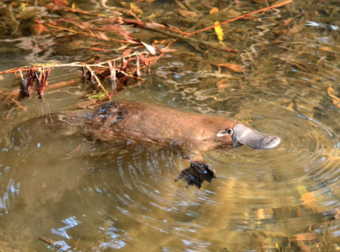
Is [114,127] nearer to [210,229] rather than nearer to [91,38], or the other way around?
[210,229]

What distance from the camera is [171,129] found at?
312 cm

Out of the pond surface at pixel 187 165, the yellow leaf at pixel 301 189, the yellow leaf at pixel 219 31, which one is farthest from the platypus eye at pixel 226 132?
the yellow leaf at pixel 219 31

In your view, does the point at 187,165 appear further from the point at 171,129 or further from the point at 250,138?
the point at 250,138

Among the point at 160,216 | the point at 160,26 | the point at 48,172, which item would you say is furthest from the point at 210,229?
the point at 160,26

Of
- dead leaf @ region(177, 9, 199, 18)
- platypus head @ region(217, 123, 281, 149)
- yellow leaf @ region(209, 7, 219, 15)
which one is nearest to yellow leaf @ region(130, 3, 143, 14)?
dead leaf @ region(177, 9, 199, 18)

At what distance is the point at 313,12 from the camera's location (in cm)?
517

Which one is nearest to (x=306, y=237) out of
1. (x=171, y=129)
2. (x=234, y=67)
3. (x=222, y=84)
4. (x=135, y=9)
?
(x=171, y=129)

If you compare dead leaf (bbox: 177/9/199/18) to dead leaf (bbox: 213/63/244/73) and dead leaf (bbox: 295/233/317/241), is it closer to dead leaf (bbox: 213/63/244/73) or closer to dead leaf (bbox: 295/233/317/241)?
dead leaf (bbox: 213/63/244/73)

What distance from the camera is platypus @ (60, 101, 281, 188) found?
3.11m

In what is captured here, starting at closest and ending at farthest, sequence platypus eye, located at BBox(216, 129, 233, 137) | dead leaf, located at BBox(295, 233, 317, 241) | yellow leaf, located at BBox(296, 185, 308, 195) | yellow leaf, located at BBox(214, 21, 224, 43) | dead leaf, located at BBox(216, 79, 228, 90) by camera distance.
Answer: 1. dead leaf, located at BBox(295, 233, 317, 241)
2. yellow leaf, located at BBox(296, 185, 308, 195)
3. platypus eye, located at BBox(216, 129, 233, 137)
4. dead leaf, located at BBox(216, 79, 228, 90)
5. yellow leaf, located at BBox(214, 21, 224, 43)

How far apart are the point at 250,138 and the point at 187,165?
0.54 m

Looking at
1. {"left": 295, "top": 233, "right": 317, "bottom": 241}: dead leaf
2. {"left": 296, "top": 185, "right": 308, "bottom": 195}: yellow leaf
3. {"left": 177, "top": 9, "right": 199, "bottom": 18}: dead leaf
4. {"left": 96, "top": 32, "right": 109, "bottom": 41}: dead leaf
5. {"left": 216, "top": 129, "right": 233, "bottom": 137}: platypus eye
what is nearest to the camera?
{"left": 295, "top": 233, "right": 317, "bottom": 241}: dead leaf

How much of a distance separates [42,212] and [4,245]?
0.30m

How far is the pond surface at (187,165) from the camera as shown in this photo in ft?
8.02
